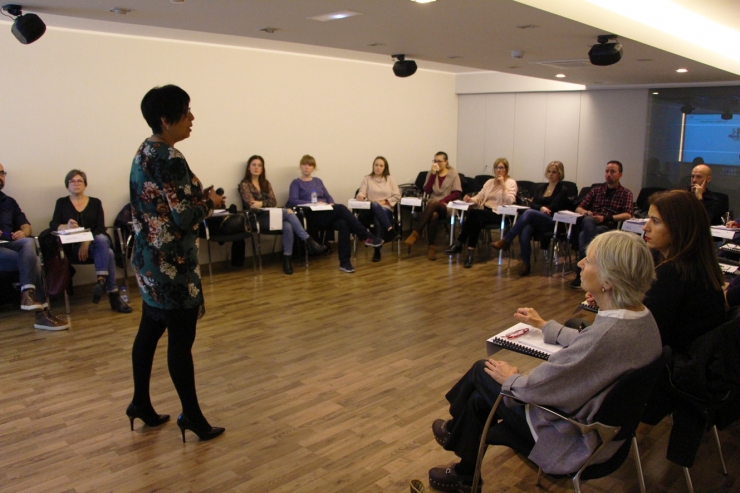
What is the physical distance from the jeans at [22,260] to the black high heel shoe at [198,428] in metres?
2.89

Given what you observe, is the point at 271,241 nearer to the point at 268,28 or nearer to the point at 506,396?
the point at 268,28

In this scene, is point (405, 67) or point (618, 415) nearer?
point (618, 415)

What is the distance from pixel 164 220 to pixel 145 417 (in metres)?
1.24

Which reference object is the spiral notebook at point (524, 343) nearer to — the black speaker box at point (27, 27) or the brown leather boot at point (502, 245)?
the black speaker box at point (27, 27)

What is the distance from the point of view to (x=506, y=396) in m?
2.44

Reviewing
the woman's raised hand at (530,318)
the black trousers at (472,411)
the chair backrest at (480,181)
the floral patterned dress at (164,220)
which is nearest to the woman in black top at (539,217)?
the chair backrest at (480,181)

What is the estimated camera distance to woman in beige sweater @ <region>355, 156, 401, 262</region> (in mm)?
8312

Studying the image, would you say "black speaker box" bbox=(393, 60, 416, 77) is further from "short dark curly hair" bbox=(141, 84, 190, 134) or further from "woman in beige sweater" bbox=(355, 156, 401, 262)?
"short dark curly hair" bbox=(141, 84, 190, 134)

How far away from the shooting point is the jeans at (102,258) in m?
5.89

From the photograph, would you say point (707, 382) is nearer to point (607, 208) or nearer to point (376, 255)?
point (607, 208)

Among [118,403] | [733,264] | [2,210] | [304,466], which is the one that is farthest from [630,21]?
[2,210]

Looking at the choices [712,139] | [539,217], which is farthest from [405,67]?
[712,139]

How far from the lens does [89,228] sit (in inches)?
242

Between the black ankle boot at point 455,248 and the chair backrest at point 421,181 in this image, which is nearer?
the black ankle boot at point 455,248
